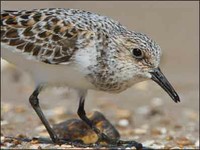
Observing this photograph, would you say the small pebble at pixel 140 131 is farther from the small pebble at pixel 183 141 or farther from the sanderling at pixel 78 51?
the sanderling at pixel 78 51

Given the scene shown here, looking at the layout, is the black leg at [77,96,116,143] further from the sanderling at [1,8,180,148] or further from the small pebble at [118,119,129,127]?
the small pebble at [118,119,129,127]

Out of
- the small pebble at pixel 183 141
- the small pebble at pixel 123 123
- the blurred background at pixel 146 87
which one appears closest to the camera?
the small pebble at pixel 183 141

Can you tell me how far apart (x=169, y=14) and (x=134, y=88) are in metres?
2.77

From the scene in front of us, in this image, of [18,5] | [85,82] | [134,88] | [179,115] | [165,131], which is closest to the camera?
[85,82]

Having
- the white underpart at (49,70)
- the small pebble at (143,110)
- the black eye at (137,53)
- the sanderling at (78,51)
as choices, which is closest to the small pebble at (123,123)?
the small pebble at (143,110)

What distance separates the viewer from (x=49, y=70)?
6.39 m

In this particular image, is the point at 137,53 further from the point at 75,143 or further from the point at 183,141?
the point at 183,141

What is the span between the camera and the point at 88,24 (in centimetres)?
642

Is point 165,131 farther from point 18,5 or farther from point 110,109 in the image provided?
point 18,5

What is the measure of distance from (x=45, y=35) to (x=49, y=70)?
12.1 inches

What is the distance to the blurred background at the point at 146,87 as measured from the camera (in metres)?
8.24

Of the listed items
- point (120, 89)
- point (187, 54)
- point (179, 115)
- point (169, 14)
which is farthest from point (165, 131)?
point (169, 14)

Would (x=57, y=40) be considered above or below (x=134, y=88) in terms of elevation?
above

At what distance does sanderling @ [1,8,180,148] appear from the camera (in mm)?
6246
